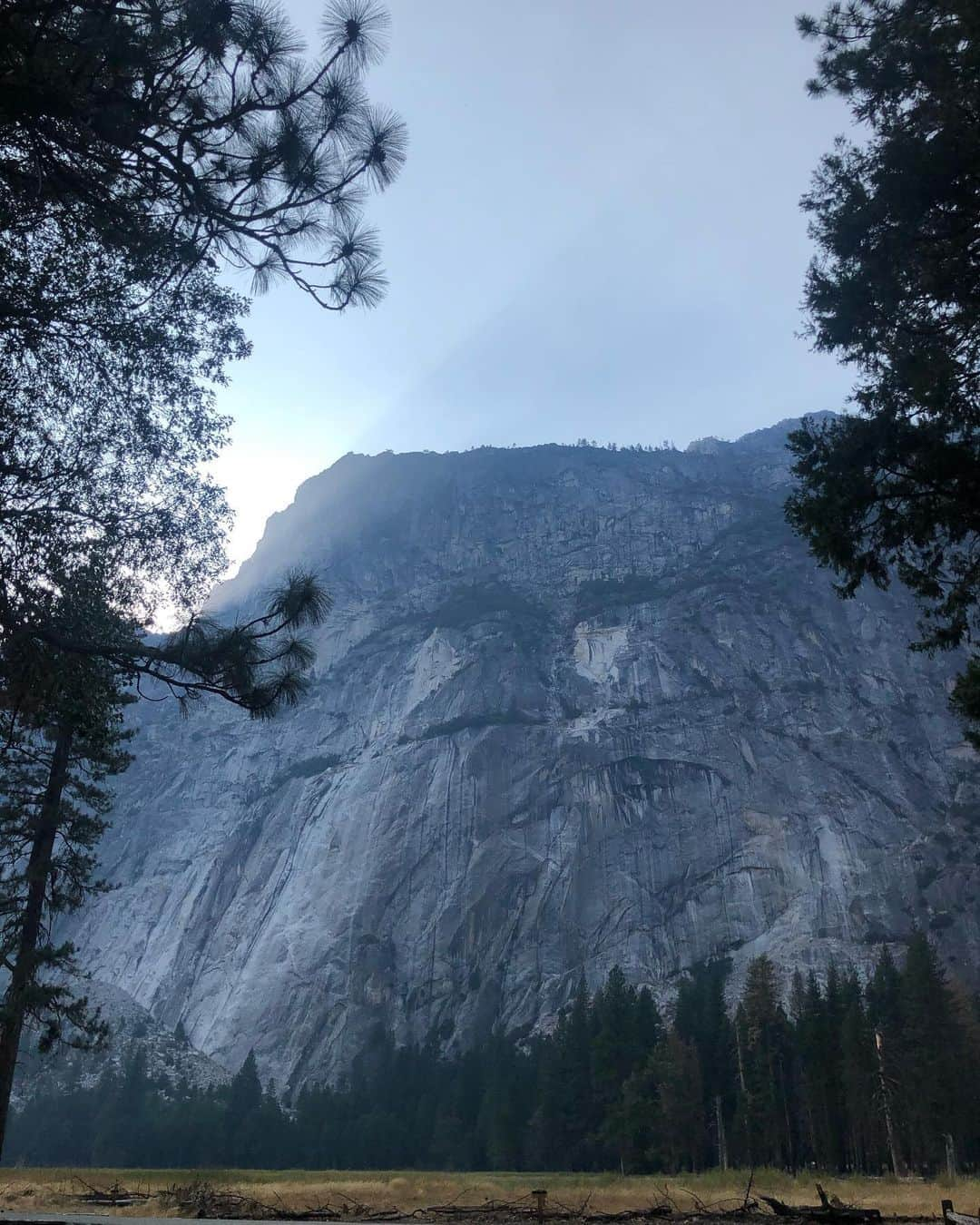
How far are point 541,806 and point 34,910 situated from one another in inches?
3442

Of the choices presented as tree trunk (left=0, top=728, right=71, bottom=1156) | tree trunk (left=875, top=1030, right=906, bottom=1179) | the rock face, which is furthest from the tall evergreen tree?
the rock face

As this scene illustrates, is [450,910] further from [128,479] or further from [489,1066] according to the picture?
[128,479]

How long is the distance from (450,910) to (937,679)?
61.0 meters

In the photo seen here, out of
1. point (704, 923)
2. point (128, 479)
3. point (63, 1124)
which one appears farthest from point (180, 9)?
point (704, 923)

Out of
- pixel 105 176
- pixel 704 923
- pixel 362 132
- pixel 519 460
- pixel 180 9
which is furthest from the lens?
pixel 519 460

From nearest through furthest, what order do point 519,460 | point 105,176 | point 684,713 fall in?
point 105,176, point 684,713, point 519,460

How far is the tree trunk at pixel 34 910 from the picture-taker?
51.4ft

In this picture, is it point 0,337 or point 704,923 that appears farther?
point 704,923

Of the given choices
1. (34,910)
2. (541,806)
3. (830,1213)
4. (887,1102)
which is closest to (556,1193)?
(830,1213)

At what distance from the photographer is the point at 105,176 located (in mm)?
8477

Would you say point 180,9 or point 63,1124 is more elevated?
→ point 180,9

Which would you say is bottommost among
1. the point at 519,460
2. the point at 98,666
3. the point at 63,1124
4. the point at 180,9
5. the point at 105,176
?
the point at 63,1124

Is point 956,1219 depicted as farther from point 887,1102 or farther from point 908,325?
point 887,1102

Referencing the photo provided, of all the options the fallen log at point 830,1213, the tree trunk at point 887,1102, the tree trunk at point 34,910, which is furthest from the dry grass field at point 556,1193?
the tree trunk at point 887,1102
